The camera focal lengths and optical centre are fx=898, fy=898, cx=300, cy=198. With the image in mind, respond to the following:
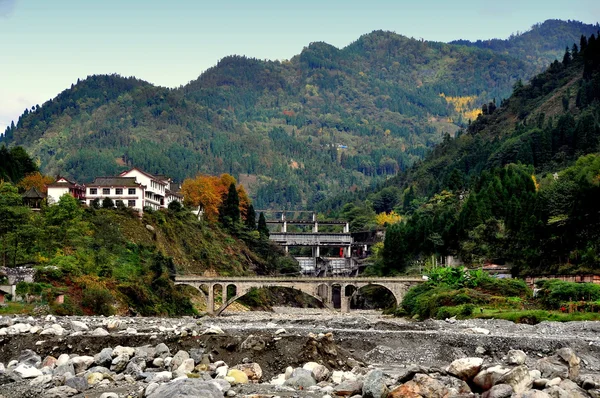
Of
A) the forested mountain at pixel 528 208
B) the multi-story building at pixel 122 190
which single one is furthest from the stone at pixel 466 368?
the multi-story building at pixel 122 190

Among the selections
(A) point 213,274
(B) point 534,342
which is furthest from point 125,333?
(A) point 213,274

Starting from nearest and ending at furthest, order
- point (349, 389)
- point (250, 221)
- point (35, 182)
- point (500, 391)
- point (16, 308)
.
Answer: point (500, 391) → point (349, 389) → point (16, 308) → point (35, 182) → point (250, 221)

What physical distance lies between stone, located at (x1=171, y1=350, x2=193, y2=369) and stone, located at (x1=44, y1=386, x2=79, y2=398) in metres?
6.10

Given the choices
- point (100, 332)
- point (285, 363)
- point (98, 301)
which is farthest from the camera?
point (98, 301)

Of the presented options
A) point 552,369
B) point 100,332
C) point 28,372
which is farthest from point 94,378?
point 552,369

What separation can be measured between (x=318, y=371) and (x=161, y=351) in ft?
29.1

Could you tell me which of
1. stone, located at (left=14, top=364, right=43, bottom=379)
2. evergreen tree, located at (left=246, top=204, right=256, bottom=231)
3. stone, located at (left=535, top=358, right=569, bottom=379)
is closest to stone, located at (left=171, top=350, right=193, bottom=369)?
stone, located at (left=14, top=364, right=43, bottom=379)

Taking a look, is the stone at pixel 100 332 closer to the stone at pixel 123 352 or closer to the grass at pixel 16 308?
the stone at pixel 123 352

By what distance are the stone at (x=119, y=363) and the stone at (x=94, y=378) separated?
2.48 m

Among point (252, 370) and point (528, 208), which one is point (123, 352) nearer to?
point (252, 370)

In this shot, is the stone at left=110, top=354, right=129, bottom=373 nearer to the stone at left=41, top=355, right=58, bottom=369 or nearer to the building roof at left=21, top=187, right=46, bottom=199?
the stone at left=41, top=355, right=58, bottom=369

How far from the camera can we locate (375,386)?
98.3 feet

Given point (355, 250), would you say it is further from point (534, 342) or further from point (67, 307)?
point (534, 342)

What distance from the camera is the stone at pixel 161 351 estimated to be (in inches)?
1628
